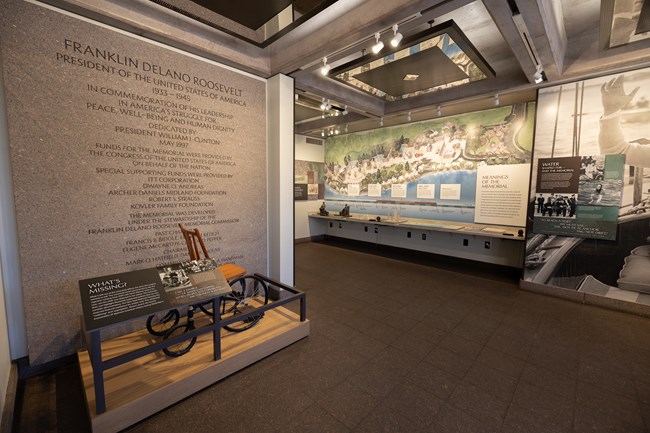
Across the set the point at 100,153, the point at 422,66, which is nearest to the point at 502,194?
the point at 422,66

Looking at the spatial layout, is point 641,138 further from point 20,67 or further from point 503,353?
point 20,67

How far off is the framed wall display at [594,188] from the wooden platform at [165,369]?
3.78 metres

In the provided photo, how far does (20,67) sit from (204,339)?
102 inches

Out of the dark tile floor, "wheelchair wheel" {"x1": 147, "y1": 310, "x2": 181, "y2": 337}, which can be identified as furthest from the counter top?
"wheelchair wheel" {"x1": 147, "y1": 310, "x2": 181, "y2": 337}

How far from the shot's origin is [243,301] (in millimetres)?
2869

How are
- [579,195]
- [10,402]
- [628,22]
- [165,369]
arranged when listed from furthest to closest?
1. [579,195]
2. [628,22]
3. [165,369]
4. [10,402]

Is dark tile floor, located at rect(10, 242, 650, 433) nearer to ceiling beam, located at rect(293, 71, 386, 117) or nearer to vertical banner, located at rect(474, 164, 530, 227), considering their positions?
vertical banner, located at rect(474, 164, 530, 227)

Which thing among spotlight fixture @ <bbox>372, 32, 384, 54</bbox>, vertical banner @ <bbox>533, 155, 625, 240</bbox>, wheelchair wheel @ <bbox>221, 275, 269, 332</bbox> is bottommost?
wheelchair wheel @ <bbox>221, 275, 269, 332</bbox>

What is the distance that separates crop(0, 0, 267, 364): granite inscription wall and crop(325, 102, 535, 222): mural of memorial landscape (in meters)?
4.12

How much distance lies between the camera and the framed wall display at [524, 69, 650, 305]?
326cm

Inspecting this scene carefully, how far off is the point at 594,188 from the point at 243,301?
4664mm

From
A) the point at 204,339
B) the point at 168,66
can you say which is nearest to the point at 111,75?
the point at 168,66

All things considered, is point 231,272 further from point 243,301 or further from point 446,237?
point 446,237

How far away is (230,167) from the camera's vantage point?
10.6 ft
